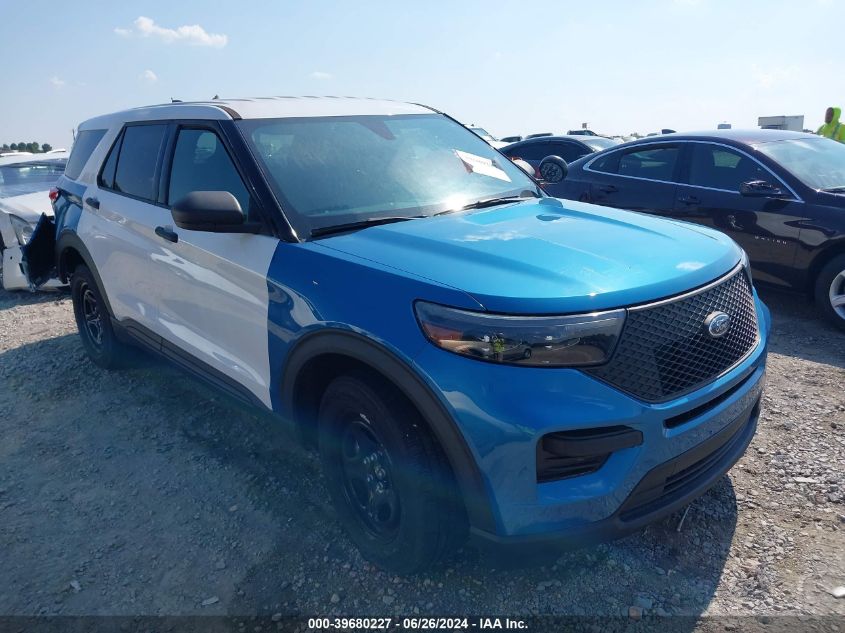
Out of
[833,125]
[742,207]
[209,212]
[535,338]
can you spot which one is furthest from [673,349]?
[833,125]

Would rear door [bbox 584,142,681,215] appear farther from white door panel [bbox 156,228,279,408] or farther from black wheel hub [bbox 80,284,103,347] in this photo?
black wheel hub [bbox 80,284,103,347]

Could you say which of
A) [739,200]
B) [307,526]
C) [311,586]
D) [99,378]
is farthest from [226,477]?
[739,200]

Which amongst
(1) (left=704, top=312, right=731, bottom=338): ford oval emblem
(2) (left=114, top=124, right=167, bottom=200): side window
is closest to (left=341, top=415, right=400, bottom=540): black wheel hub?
(1) (left=704, top=312, right=731, bottom=338): ford oval emblem

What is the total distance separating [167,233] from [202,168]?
38 cm

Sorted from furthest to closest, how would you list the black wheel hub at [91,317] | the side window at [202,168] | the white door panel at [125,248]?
the black wheel hub at [91,317] → the white door panel at [125,248] → the side window at [202,168]

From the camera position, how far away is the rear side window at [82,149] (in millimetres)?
4473

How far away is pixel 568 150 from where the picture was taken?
10312mm

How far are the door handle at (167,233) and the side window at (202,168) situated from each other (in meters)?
0.18

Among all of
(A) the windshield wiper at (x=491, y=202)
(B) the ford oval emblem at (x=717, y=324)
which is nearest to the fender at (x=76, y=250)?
(A) the windshield wiper at (x=491, y=202)

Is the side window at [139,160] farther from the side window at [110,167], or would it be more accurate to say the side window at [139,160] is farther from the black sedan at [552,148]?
the black sedan at [552,148]

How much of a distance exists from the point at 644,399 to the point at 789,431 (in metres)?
1.95

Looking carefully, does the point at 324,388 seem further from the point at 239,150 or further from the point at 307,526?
the point at 239,150

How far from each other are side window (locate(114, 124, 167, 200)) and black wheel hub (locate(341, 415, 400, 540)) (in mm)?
1989

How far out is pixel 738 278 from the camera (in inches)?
99.7
